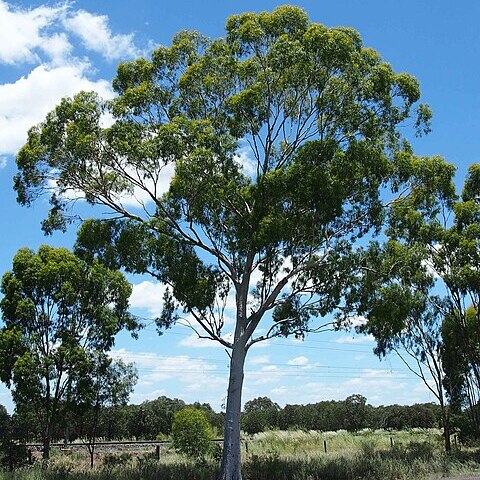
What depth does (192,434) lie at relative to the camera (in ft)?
86.0

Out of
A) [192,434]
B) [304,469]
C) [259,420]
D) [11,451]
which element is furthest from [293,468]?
[259,420]

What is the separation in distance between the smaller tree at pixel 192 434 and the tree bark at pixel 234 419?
23.9 feet

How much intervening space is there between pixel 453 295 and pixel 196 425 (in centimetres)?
1229

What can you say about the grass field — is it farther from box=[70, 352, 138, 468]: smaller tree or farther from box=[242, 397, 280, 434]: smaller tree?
box=[242, 397, 280, 434]: smaller tree

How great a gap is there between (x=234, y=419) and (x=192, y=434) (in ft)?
A: 27.9

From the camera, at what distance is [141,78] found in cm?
2009

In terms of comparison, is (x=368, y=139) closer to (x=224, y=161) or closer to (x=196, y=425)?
(x=224, y=161)

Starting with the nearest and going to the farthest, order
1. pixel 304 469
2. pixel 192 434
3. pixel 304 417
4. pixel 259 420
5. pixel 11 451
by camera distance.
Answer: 1. pixel 304 469
2. pixel 11 451
3. pixel 192 434
4. pixel 259 420
5. pixel 304 417

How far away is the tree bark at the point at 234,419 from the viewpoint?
59.1 ft

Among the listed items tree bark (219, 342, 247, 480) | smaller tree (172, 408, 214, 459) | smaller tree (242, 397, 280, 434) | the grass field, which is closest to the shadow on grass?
the grass field

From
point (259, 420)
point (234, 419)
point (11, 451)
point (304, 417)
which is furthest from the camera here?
point (304, 417)

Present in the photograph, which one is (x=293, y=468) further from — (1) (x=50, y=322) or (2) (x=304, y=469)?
(1) (x=50, y=322)

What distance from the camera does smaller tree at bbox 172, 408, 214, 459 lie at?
25.7 m

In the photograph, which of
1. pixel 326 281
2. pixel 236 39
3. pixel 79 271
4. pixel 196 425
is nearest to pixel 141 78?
pixel 236 39
